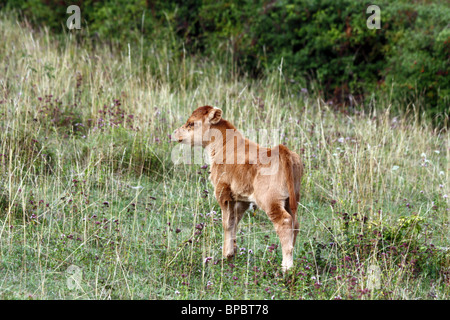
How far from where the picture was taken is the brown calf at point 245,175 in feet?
14.7

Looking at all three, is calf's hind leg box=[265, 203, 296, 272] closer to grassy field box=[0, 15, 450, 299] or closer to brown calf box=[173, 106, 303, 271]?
brown calf box=[173, 106, 303, 271]

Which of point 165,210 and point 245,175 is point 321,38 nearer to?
point 165,210

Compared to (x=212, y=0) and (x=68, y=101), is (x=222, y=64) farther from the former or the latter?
(x=68, y=101)

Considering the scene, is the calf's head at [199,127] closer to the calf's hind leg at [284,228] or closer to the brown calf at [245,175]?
the brown calf at [245,175]

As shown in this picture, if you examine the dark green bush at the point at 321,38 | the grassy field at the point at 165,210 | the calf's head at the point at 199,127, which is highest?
the dark green bush at the point at 321,38

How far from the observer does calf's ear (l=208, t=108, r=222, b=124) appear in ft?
16.4

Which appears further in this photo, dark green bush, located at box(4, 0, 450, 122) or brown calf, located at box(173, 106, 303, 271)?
dark green bush, located at box(4, 0, 450, 122)

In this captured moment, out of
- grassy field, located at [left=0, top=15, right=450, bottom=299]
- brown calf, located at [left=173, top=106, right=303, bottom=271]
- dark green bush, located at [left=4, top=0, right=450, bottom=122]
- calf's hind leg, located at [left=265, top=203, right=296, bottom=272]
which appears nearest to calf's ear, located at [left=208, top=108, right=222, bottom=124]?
brown calf, located at [left=173, top=106, right=303, bottom=271]

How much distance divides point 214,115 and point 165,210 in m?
1.54

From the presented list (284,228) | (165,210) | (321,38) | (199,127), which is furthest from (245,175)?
(321,38)

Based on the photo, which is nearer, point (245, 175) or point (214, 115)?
point (245, 175)

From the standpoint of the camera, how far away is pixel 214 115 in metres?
5.04

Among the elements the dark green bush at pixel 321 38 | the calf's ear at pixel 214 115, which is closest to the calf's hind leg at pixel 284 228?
the calf's ear at pixel 214 115

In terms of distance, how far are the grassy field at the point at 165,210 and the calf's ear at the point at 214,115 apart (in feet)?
2.96
